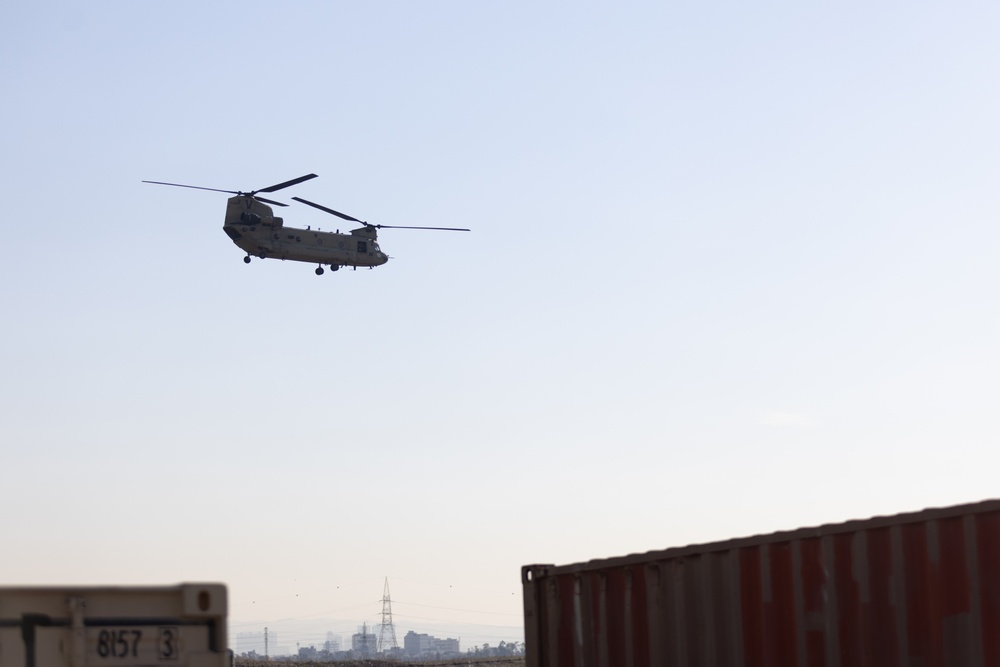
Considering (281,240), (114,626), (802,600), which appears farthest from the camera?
(281,240)

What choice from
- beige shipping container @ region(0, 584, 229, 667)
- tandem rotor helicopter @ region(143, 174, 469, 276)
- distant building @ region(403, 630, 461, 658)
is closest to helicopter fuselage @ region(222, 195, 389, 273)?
tandem rotor helicopter @ region(143, 174, 469, 276)

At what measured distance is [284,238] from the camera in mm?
52875

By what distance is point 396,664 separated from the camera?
105 ft

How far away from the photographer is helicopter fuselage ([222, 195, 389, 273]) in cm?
5172

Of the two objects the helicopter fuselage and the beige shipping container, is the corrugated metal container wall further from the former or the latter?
the helicopter fuselage

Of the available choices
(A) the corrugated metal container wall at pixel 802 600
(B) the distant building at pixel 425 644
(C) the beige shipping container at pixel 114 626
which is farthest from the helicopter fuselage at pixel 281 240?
(B) the distant building at pixel 425 644

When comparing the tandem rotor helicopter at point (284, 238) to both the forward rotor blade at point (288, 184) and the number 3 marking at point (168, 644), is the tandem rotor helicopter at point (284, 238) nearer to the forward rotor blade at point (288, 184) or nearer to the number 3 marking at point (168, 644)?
the forward rotor blade at point (288, 184)

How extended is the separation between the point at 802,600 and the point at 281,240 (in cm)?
4599

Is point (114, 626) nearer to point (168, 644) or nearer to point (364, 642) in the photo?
point (168, 644)

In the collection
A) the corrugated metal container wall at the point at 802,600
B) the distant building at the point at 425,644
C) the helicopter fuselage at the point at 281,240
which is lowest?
the distant building at the point at 425,644

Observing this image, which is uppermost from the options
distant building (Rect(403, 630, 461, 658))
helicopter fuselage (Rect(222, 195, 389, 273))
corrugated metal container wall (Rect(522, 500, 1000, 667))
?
helicopter fuselage (Rect(222, 195, 389, 273))

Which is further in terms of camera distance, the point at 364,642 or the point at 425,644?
the point at 425,644

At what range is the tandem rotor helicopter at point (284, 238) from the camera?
2036 inches

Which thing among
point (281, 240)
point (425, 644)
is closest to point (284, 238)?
point (281, 240)
